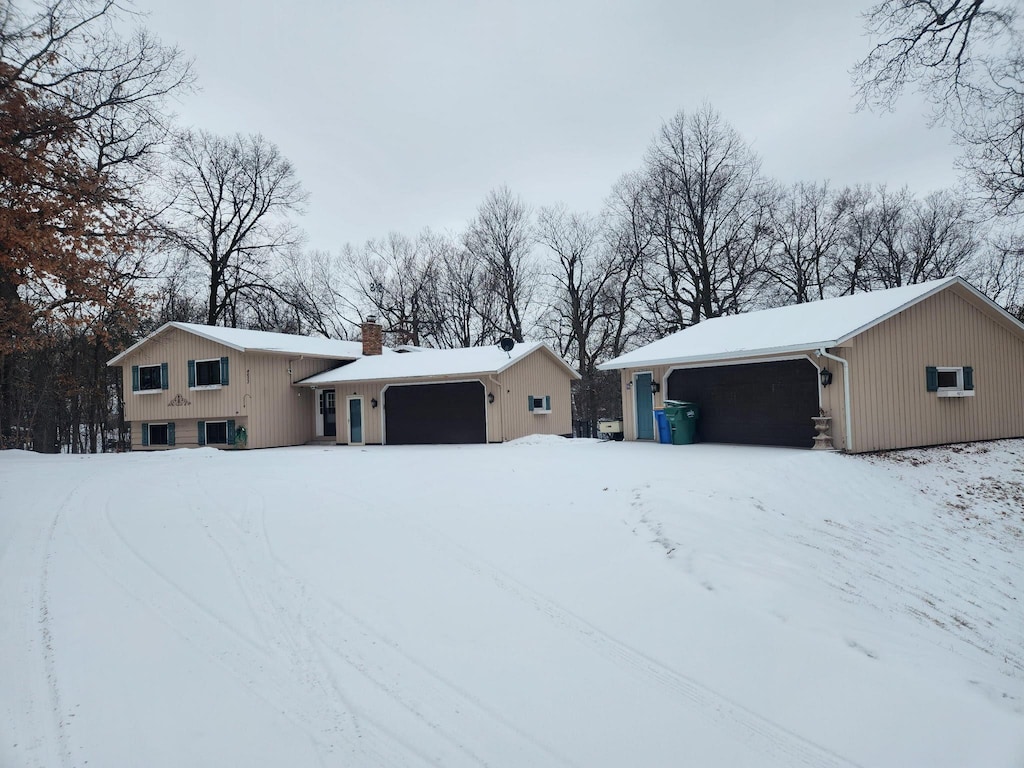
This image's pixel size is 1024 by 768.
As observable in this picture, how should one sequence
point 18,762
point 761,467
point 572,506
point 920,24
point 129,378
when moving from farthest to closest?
1. point 129,378
2. point 761,467
3. point 572,506
4. point 920,24
5. point 18,762

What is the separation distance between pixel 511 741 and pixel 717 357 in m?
11.8

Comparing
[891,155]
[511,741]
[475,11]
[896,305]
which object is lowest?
[511,741]

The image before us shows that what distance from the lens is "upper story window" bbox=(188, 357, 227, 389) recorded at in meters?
19.4

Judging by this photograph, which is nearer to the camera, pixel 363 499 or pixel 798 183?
pixel 363 499

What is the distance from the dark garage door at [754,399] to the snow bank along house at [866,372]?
0.02 m

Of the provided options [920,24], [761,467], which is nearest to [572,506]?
[761,467]

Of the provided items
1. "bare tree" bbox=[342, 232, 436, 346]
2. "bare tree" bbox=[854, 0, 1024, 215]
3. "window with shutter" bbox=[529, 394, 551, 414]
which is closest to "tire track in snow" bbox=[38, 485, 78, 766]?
"bare tree" bbox=[854, 0, 1024, 215]

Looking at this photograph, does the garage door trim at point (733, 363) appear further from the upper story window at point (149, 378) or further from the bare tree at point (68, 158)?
the upper story window at point (149, 378)

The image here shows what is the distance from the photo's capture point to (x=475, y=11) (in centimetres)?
1172

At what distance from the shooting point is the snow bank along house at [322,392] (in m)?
19.0

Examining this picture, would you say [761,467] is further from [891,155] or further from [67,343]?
[67,343]

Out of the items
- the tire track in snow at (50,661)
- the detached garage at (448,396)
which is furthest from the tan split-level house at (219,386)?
the tire track in snow at (50,661)

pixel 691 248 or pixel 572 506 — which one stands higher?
pixel 691 248

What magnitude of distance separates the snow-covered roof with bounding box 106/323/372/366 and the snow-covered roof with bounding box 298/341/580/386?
31.5 inches
